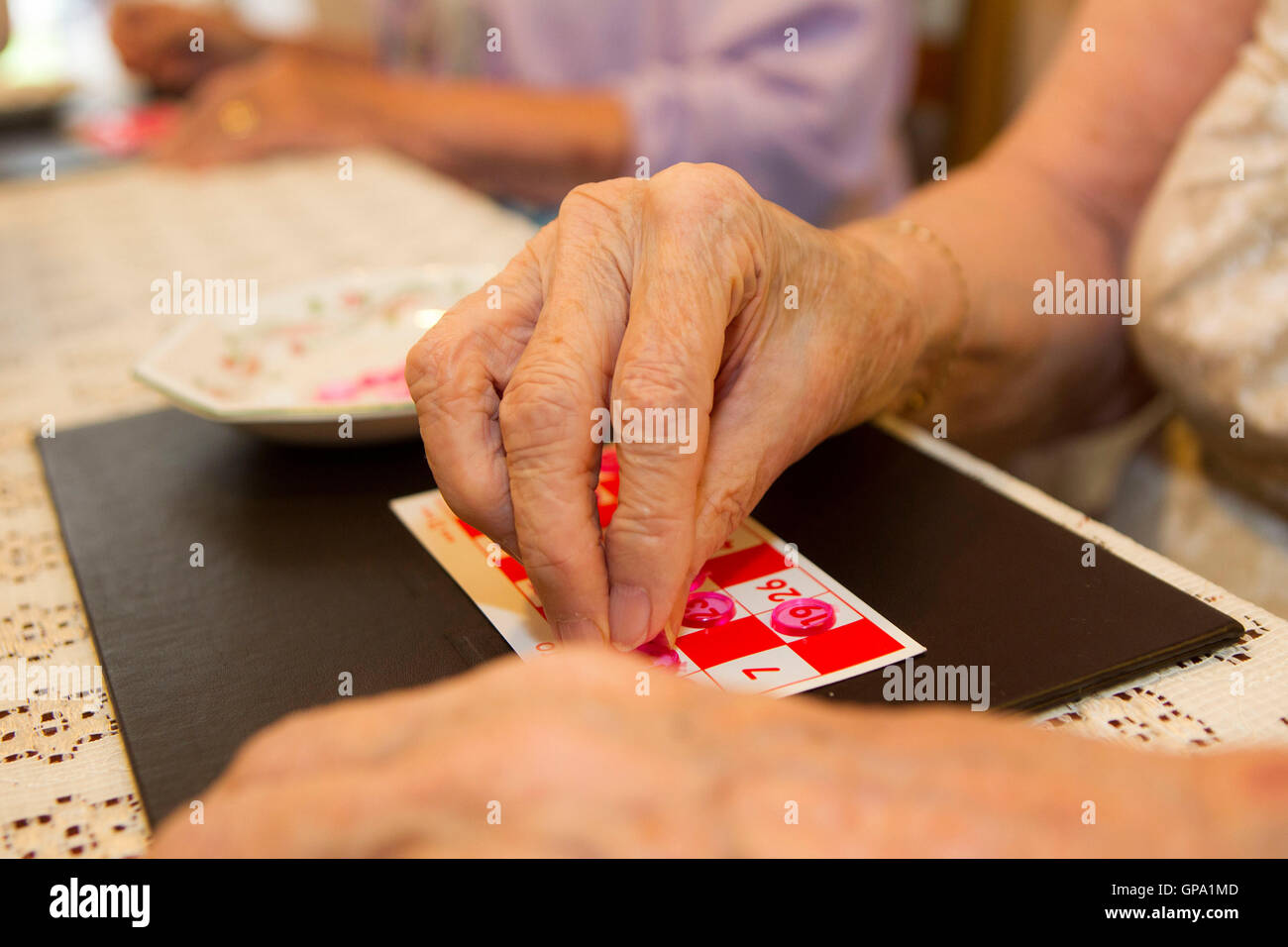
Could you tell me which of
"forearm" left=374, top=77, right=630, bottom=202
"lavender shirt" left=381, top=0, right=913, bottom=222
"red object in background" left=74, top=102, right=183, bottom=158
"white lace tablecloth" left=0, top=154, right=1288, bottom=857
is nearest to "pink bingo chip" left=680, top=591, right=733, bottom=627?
"white lace tablecloth" left=0, top=154, right=1288, bottom=857

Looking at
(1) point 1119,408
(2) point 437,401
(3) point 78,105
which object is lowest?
(1) point 1119,408

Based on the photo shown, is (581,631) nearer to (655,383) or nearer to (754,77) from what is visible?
(655,383)

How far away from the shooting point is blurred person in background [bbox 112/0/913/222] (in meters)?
1.25

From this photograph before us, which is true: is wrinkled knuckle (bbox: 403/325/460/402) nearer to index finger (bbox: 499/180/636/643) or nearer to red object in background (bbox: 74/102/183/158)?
index finger (bbox: 499/180/636/643)

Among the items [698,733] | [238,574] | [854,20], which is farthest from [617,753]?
[854,20]

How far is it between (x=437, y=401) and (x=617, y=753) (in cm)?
21

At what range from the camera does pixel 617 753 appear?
0.27 metres

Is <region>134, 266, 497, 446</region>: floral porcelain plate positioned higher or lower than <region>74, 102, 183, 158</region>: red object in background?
lower

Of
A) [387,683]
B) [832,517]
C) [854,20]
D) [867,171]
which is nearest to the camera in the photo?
[387,683]

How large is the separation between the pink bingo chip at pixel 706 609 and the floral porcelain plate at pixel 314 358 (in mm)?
196

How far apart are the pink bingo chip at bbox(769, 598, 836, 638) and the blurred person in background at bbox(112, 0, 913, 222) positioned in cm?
91

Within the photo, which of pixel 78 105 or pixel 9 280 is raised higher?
pixel 78 105

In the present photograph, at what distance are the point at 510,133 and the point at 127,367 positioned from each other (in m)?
0.69

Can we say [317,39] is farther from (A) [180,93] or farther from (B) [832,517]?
(B) [832,517]
